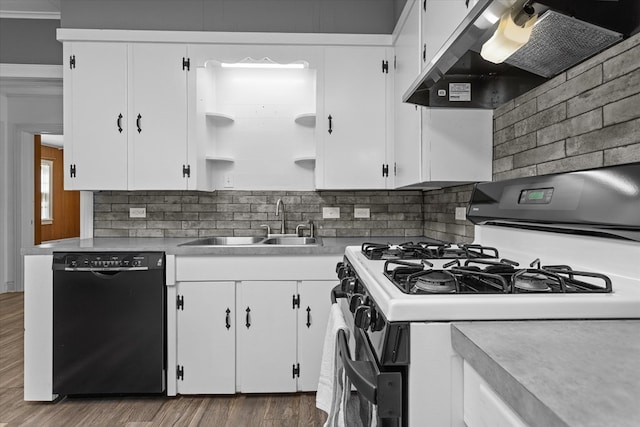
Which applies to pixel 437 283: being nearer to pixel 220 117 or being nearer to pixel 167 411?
pixel 167 411

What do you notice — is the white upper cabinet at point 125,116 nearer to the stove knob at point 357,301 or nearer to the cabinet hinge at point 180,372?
the cabinet hinge at point 180,372

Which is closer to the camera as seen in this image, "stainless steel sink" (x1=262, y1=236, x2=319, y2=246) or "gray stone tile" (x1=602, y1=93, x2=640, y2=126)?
"gray stone tile" (x1=602, y1=93, x2=640, y2=126)

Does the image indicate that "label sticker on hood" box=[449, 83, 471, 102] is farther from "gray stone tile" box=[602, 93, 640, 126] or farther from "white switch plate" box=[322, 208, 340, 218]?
"white switch plate" box=[322, 208, 340, 218]

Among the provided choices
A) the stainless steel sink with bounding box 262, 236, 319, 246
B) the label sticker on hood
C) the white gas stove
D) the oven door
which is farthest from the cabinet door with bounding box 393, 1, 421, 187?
the oven door

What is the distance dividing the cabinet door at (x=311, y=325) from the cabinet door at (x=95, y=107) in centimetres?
144

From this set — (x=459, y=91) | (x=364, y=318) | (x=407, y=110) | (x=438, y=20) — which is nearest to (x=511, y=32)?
(x=459, y=91)

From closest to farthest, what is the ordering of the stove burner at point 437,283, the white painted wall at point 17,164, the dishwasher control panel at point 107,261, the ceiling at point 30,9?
1. the stove burner at point 437,283
2. the dishwasher control panel at point 107,261
3. the ceiling at point 30,9
4. the white painted wall at point 17,164

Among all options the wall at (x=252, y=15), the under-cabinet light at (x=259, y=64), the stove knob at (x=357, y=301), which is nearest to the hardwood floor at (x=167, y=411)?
the stove knob at (x=357, y=301)

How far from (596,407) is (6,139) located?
6.03 meters

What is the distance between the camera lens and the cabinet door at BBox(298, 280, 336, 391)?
242 centimetres

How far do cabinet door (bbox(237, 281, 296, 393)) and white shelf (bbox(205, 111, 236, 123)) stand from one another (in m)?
1.17

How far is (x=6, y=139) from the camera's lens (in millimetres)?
4980

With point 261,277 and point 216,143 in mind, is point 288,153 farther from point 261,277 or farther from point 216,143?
point 261,277

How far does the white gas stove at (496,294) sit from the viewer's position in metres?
0.81
